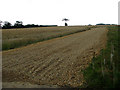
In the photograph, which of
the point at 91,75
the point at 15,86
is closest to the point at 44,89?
the point at 15,86

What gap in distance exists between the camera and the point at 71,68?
573 centimetres

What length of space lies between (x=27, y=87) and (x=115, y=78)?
2860 mm

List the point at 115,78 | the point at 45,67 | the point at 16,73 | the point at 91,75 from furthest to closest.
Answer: the point at 45,67, the point at 16,73, the point at 91,75, the point at 115,78

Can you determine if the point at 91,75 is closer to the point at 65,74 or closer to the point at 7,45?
the point at 65,74

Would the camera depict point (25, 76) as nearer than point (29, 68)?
Yes

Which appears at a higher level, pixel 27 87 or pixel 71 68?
pixel 71 68

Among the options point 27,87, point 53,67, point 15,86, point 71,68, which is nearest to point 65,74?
point 71,68

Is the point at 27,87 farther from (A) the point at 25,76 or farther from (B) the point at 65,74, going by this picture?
(B) the point at 65,74

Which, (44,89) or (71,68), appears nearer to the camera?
(44,89)

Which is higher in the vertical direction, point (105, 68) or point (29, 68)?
point (105, 68)

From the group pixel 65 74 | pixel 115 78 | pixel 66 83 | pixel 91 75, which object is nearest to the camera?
pixel 115 78

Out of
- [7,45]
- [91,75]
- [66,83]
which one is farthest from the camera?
[7,45]

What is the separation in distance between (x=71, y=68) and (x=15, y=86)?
2.42 m

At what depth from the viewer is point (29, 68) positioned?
20.1 ft
